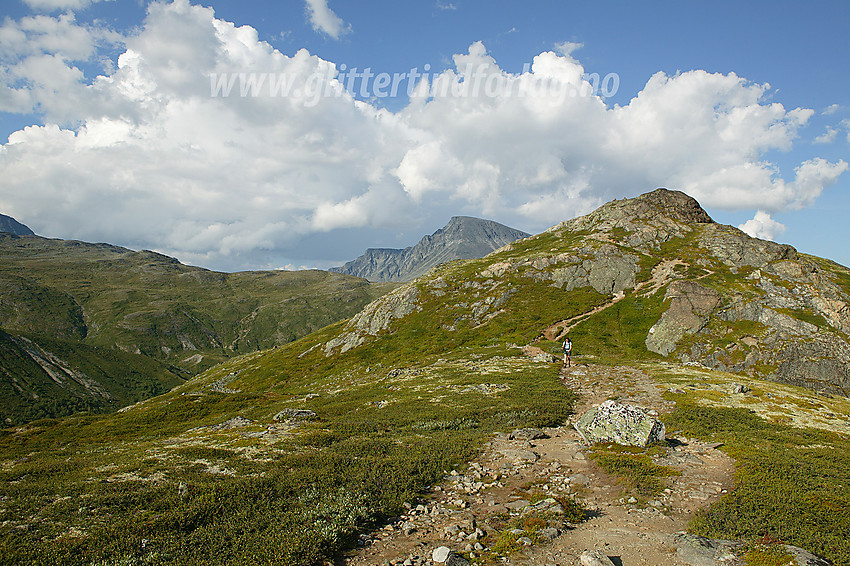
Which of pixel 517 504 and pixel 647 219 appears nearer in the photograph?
pixel 517 504

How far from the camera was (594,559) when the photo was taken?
11.3 metres

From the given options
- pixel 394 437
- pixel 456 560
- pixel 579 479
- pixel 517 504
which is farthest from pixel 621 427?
pixel 456 560

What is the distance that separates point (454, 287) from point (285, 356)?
73424 mm

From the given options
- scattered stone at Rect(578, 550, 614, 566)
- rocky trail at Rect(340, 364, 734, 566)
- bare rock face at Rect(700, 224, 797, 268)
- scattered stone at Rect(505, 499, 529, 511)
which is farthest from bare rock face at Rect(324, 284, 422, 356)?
scattered stone at Rect(578, 550, 614, 566)

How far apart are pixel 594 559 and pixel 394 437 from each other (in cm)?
1767

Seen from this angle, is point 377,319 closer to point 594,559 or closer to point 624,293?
point 624,293

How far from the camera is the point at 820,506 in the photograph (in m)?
14.6

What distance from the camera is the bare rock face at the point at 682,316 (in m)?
91.9

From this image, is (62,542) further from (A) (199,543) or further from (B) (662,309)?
(B) (662,309)

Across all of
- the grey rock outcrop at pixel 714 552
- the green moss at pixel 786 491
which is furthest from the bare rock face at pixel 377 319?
the grey rock outcrop at pixel 714 552

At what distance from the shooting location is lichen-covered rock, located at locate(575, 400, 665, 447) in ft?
78.5

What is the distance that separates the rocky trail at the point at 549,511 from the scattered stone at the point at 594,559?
5cm

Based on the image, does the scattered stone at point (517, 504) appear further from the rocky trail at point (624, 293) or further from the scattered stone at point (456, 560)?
the rocky trail at point (624, 293)

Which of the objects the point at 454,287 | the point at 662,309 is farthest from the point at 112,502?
the point at 454,287
